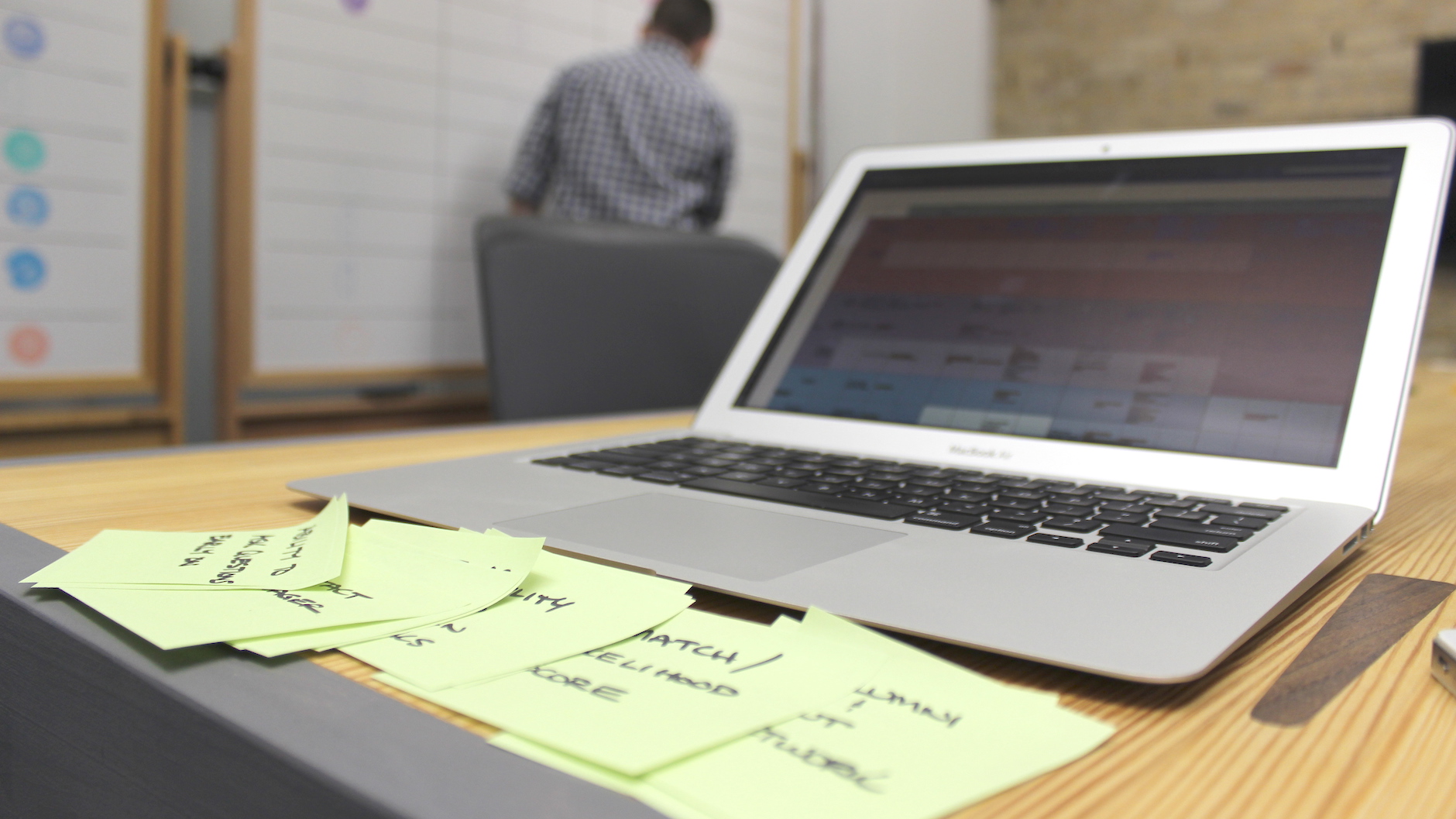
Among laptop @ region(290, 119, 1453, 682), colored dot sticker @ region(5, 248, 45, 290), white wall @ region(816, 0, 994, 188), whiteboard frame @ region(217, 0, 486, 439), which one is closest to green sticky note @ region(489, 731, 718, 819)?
laptop @ region(290, 119, 1453, 682)

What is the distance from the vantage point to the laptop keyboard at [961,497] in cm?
36

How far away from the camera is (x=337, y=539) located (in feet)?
1.19

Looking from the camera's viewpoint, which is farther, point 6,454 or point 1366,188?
point 6,454

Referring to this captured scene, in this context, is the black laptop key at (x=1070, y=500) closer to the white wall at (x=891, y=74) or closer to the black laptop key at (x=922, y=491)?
the black laptop key at (x=922, y=491)

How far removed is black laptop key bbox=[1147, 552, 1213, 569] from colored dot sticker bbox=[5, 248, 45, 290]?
1.87 metres

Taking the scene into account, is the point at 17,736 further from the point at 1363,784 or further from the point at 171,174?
the point at 171,174

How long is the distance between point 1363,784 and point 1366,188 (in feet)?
1.43

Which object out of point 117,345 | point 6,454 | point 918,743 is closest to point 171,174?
point 117,345

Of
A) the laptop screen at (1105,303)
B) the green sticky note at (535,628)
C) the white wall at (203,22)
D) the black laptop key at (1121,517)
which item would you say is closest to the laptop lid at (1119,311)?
the laptop screen at (1105,303)

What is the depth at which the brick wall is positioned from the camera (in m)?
3.63

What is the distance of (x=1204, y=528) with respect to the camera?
37cm

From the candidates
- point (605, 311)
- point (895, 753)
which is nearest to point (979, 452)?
point (895, 753)

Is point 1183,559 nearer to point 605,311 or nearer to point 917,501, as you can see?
point 917,501

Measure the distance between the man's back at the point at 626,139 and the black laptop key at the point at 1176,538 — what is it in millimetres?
1900
